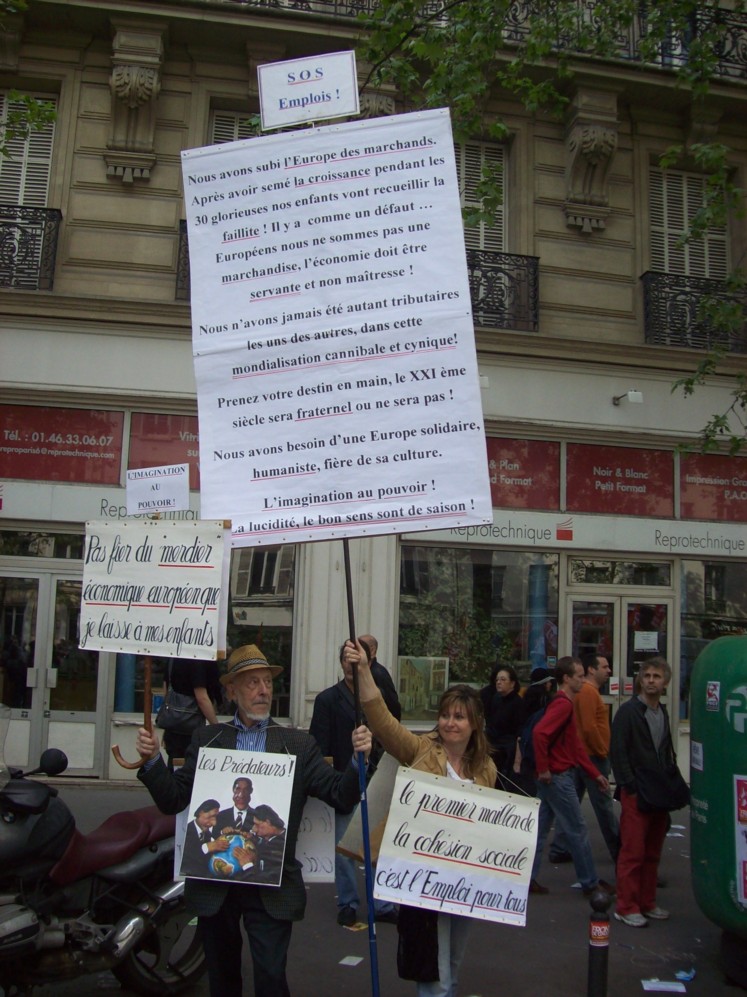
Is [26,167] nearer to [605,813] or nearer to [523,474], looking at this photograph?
[523,474]

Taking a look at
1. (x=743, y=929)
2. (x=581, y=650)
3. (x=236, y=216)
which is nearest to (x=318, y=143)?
(x=236, y=216)

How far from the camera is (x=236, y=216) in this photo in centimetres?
394

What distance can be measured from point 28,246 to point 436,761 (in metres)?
9.88

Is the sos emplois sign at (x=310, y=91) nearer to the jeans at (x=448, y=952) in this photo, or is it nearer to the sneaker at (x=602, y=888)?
the jeans at (x=448, y=952)

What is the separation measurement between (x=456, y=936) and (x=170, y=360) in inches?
350

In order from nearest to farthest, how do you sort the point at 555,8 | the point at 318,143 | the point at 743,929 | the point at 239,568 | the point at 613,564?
the point at 318,143 → the point at 743,929 → the point at 555,8 → the point at 239,568 → the point at 613,564

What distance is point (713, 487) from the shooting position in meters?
12.7

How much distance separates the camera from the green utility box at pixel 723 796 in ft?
16.8

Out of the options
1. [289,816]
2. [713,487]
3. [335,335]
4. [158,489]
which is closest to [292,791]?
[289,816]

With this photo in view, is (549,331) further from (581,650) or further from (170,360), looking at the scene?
(170,360)

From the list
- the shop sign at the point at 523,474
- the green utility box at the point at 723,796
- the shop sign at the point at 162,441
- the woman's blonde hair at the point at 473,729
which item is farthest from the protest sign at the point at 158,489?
the shop sign at the point at 523,474

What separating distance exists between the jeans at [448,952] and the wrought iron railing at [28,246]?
981cm

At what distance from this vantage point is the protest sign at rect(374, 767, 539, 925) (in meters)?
3.60

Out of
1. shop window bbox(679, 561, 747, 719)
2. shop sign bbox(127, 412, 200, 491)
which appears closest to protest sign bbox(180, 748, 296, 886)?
shop sign bbox(127, 412, 200, 491)
